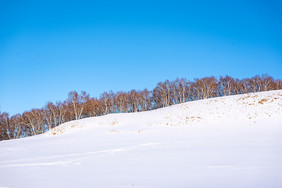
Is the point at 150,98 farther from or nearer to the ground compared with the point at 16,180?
farther from the ground

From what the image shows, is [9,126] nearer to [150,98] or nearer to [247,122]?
[150,98]

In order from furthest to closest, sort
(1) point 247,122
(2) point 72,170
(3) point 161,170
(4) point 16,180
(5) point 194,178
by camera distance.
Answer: (1) point 247,122 < (2) point 72,170 < (3) point 161,170 < (4) point 16,180 < (5) point 194,178

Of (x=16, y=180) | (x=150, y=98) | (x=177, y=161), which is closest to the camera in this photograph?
(x=16, y=180)

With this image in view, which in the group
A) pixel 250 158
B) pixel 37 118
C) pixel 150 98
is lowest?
pixel 250 158

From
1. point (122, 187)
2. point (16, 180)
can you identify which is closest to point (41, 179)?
point (16, 180)

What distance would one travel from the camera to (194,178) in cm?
496

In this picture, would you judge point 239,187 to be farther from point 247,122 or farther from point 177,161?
point 247,122

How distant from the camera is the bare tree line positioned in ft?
187

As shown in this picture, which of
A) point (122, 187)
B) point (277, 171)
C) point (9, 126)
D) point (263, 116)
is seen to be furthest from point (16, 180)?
point (9, 126)

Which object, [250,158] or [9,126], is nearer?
[250,158]

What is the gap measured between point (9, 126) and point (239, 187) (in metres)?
70.8

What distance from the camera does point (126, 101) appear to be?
62.9m

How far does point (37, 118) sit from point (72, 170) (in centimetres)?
5861

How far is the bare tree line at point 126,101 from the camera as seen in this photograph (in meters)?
57.1
